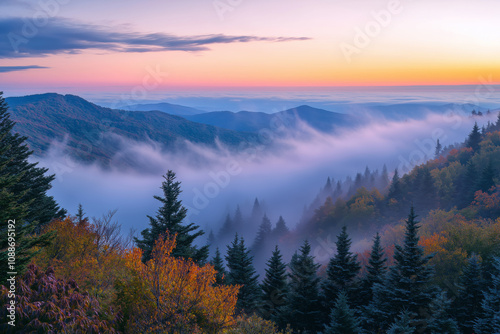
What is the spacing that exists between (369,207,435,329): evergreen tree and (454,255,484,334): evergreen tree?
13.7 feet

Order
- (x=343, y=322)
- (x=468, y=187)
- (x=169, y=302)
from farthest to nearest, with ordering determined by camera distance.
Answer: (x=468, y=187) < (x=343, y=322) < (x=169, y=302)

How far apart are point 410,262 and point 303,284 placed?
9862 mm

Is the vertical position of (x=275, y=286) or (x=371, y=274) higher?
(x=371, y=274)

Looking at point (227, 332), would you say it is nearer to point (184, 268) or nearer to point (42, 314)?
point (184, 268)

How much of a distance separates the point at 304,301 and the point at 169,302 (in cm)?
1762

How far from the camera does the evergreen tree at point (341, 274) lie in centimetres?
3181

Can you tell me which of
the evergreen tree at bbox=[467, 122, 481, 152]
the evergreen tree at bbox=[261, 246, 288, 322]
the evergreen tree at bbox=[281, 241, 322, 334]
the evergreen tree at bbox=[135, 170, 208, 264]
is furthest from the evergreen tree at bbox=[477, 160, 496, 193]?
the evergreen tree at bbox=[135, 170, 208, 264]

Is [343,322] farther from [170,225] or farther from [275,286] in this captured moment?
[170,225]

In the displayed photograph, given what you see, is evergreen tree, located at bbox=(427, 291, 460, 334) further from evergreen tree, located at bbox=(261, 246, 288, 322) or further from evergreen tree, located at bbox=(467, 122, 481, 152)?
evergreen tree, located at bbox=(467, 122, 481, 152)

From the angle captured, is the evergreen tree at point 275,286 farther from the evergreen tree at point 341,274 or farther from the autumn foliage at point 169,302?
the autumn foliage at point 169,302

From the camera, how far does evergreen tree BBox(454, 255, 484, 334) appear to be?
92.0 feet

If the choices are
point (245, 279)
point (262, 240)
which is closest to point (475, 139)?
point (262, 240)

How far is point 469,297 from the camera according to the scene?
2848cm

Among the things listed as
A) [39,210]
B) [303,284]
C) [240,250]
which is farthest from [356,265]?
[39,210]
